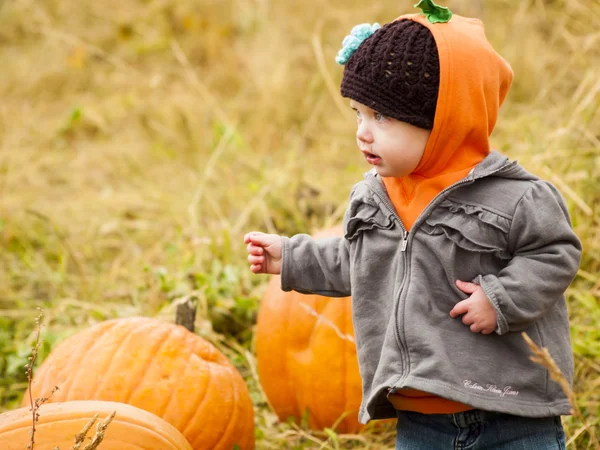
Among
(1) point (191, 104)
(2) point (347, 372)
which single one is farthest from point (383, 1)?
(2) point (347, 372)

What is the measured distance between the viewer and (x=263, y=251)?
230 centimetres

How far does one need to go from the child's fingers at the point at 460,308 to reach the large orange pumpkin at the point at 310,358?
85cm

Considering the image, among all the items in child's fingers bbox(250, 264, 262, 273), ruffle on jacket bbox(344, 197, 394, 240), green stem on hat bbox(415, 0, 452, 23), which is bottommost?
child's fingers bbox(250, 264, 262, 273)

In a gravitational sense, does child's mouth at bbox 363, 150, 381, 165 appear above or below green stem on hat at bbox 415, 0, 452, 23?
below

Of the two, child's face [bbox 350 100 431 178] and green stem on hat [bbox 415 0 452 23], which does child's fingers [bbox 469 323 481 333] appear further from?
green stem on hat [bbox 415 0 452 23]

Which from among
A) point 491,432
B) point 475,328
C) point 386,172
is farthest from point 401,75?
point 491,432

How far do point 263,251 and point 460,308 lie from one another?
63 cm

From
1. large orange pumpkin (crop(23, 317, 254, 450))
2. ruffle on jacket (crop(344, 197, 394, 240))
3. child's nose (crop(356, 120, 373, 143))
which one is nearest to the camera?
child's nose (crop(356, 120, 373, 143))

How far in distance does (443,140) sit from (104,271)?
3.33 meters

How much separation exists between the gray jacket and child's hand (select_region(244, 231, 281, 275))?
Result: 0.94 feet

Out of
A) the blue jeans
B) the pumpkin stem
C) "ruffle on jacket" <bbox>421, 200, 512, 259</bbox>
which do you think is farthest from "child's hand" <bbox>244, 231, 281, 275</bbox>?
the pumpkin stem

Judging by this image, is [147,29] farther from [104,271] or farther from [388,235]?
[388,235]

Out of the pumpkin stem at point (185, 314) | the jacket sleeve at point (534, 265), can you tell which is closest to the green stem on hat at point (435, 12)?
the jacket sleeve at point (534, 265)

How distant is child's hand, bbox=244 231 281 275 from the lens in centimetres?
228
